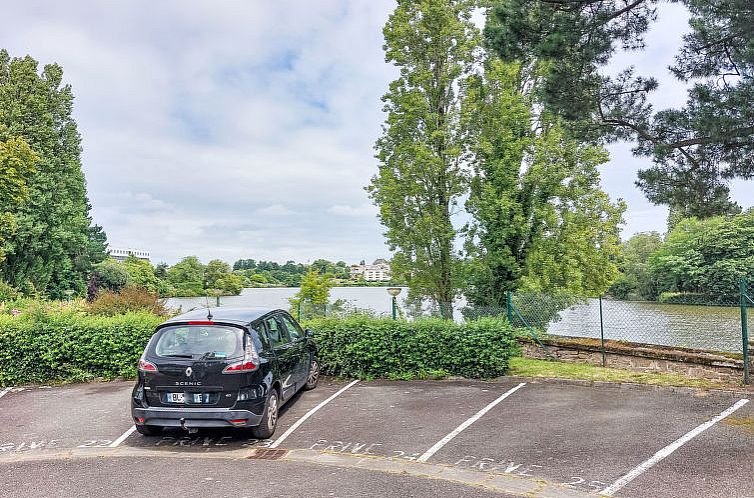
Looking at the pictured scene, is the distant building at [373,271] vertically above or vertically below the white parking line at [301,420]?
above

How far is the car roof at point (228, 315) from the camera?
7352mm

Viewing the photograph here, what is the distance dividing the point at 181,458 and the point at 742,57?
973cm

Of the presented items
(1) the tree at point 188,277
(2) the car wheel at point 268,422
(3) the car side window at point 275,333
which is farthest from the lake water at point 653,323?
(1) the tree at point 188,277

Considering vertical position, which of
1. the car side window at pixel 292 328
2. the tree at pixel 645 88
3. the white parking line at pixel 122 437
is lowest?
the white parking line at pixel 122 437

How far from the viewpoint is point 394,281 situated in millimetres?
19234

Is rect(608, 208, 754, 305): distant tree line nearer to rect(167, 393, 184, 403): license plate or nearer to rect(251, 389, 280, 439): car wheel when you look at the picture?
rect(251, 389, 280, 439): car wheel

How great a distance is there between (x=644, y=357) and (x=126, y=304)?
12.2 m

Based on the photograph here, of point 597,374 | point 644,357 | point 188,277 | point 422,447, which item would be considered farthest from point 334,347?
point 188,277

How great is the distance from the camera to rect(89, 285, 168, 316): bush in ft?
43.8

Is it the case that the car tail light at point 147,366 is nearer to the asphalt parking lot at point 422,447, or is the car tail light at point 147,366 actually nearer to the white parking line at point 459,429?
the asphalt parking lot at point 422,447

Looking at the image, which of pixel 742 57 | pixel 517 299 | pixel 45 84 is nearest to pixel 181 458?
pixel 517 299

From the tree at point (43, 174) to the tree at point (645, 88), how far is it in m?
35.9

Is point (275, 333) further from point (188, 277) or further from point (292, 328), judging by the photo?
point (188, 277)

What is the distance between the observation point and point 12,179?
108 feet
